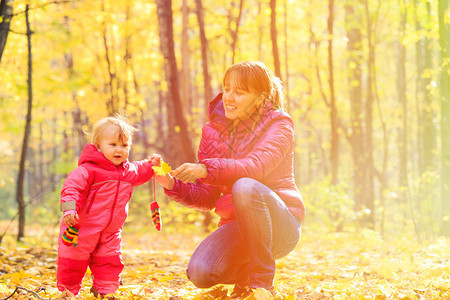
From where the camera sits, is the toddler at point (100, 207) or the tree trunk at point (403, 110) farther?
the tree trunk at point (403, 110)

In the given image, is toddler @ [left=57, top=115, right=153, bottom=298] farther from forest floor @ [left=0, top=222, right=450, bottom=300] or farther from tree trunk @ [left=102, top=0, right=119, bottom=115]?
tree trunk @ [left=102, top=0, right=119, bottom=115]

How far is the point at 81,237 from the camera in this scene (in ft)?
11.2

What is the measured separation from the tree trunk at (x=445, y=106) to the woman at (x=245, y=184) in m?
3.68

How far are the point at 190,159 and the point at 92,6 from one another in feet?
22.1

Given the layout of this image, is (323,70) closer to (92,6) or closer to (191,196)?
(92,6)

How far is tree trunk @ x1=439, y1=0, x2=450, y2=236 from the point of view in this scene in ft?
20.2

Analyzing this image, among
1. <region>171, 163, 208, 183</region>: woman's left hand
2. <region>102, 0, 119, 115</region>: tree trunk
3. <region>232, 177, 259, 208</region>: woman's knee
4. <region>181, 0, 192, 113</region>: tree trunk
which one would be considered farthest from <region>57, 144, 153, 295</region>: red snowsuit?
<region>102, 0, 119, 115</region>: tree trunk

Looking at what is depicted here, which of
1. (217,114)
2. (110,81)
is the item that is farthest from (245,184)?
(110,81)

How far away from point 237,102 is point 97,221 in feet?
4.49

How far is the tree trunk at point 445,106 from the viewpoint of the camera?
6.16 metres

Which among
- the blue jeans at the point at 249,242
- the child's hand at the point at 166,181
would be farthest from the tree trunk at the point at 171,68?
the blue jeans at the point at 249,242

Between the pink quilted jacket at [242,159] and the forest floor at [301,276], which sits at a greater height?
the pink quilted jacket at [242,159]

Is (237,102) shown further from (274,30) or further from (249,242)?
(274,30)

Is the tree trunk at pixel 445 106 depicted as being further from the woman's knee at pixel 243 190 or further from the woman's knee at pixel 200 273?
the woman's knee at pixel 200 273
